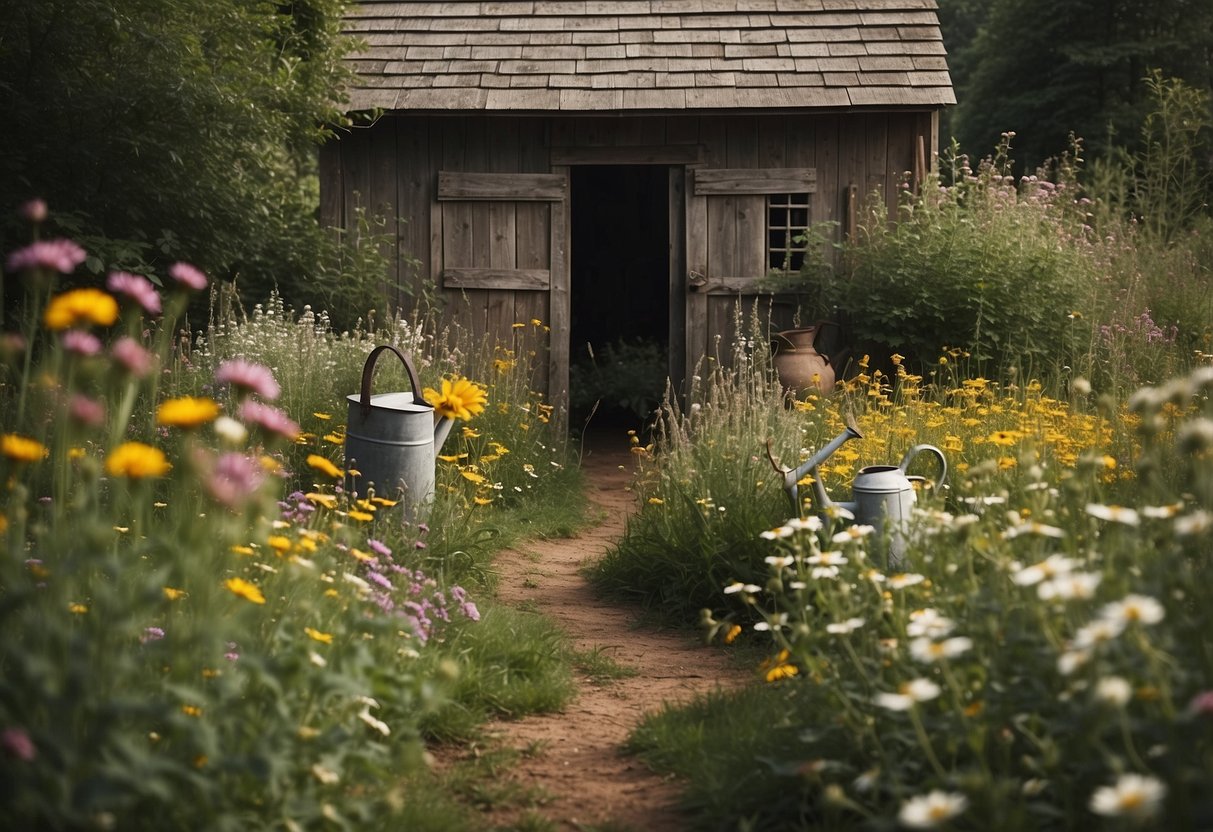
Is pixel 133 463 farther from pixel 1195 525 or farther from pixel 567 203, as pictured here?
pixel 567 203

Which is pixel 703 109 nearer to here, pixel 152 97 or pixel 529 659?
pixel 152 97

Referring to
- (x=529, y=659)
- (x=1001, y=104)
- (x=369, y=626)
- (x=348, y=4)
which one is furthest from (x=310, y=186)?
(x=369, y=626)

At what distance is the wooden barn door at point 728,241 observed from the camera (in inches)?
386

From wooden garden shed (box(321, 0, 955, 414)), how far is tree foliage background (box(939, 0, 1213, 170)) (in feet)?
29.9

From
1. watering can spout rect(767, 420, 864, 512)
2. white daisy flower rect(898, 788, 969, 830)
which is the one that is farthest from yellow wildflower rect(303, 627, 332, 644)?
watering can spout rect(767, 420, 864, 512)

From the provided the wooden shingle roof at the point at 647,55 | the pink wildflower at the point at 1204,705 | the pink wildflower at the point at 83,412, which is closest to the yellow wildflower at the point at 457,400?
the pink wildflower at the point at 83,412

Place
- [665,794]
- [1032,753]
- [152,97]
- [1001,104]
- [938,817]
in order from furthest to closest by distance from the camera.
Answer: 1. [1001,104]
2. [152,97]
3. [665,794]
4. [1032,753]
5. [938,817]

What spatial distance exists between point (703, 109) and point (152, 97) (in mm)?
3969

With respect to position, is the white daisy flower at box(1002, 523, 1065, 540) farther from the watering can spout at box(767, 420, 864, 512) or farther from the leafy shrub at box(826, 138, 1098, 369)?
the leafy shrub at box(826, 138, 1098, 369)

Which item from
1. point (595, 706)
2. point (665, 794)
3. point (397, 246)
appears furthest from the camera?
point (397, 246)

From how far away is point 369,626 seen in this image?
295 centimetres

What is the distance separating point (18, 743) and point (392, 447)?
3136 mm

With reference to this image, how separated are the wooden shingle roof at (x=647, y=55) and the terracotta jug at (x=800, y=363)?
71.6 inches

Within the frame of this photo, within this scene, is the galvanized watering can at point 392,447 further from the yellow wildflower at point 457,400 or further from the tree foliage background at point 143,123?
the tree foliage background at point 143,123
